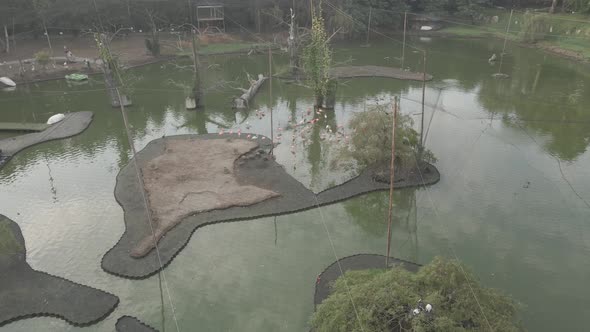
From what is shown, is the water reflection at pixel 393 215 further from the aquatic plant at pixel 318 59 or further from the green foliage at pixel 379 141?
the aquatic plant at pixel 318 59

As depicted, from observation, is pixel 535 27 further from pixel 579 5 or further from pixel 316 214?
pixel 316 214

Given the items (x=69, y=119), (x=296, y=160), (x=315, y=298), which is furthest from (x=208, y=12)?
(x=315, y=298)

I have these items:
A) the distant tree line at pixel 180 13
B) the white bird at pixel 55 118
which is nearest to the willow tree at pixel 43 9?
the distant tree line at pixel 180 13

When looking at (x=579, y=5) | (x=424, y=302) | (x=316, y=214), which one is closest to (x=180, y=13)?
(x=316, y=214)

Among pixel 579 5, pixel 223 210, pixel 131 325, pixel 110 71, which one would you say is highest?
pixel 579 5

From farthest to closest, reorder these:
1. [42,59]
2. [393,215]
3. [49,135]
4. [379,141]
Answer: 1. [42,59]
2. [49,135]
3. [379,141]
4. [393,215]

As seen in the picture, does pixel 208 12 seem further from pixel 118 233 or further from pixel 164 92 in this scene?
pixel 118 233

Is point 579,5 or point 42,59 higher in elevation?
point 579,5
